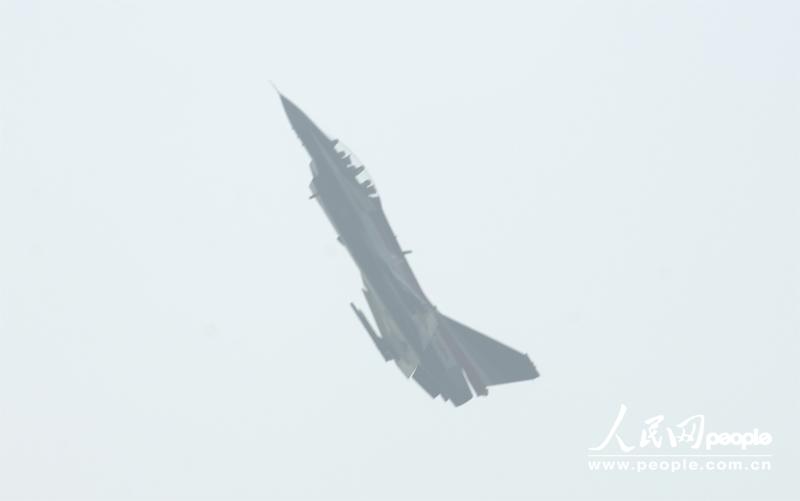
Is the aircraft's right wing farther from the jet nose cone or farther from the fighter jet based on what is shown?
the jet nose cone

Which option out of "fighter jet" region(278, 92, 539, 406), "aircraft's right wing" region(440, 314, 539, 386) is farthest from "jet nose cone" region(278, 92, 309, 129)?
"aircraft's right wing" region(440, 314, 539, 386)

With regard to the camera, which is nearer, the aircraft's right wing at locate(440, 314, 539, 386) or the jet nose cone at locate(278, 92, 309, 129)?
the jet nose cone at locate(278, 92, 309, 129)

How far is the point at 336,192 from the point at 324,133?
7.45 ft

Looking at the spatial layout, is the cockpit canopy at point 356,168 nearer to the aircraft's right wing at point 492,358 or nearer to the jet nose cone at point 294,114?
the jet nose cone at point 294,114

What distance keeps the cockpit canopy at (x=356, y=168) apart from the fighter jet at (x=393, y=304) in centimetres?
2

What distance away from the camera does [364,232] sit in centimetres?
3791

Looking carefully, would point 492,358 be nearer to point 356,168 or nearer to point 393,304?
point 393,304

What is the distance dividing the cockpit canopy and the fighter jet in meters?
0.02

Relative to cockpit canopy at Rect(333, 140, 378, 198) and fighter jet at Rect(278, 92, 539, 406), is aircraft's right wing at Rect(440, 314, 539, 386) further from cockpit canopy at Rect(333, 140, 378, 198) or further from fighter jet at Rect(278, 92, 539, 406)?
cockpit canopy at Rect(333, 140, 378, 198)

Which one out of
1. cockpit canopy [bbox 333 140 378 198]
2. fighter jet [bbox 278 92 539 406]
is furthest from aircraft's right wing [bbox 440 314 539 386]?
cockpit canopy [bbox 333 140 378 198]

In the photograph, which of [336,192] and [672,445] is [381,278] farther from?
[672,445]

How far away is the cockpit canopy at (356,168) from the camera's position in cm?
3822

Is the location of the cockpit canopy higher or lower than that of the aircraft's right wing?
higher

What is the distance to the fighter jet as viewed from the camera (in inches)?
1479
